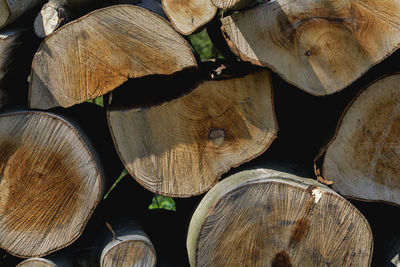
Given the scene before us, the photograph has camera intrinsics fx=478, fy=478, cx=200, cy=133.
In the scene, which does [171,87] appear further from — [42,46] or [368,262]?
[368,262]

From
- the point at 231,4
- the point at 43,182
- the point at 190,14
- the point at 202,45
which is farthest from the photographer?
the point at 202,45

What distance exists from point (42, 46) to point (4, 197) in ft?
2.06

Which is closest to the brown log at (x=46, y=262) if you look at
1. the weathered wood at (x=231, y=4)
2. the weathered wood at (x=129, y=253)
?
the weathered wood at (x=129, y=253)

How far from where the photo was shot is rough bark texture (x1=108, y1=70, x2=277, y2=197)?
190 centimetres

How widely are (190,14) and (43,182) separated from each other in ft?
2.90

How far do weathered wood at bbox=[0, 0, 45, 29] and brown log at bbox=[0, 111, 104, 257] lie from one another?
15.4 inches

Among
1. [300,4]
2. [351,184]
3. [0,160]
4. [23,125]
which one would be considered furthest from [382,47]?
[0,160]

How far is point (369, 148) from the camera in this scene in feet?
6.40

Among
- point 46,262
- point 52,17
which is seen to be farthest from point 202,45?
point 46,262

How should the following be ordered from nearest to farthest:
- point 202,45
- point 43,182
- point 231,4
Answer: point 231,4, point 43,182, point 202,45

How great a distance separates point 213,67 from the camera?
2.15m

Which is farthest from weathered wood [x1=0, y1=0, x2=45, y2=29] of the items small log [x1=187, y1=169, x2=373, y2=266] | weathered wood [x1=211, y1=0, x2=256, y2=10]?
small log [x1=187, y1=169, x2=373, y2=266]

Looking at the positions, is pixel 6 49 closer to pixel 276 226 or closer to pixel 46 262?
pixel 46 262

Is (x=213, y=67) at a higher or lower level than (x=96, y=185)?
higher
